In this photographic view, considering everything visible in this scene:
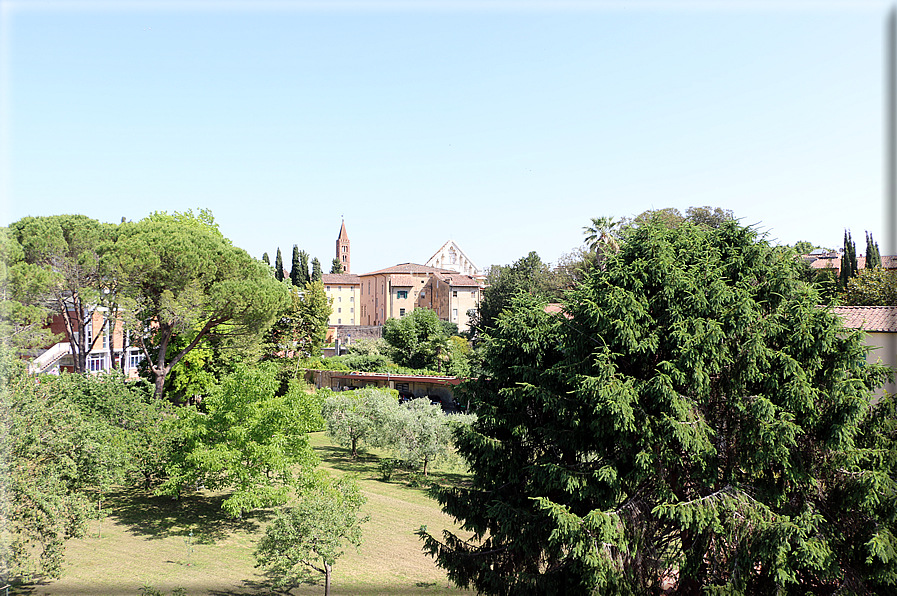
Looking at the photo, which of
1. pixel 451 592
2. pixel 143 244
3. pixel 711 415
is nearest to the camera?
pixel 711 415

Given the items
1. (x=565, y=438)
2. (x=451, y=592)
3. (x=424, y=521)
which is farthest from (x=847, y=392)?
(x=424, y=521)

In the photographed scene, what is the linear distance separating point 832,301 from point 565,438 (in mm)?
6280

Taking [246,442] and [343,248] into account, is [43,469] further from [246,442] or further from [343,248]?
[343,248]

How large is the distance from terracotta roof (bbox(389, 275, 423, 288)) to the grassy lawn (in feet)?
212

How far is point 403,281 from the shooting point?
90.8m

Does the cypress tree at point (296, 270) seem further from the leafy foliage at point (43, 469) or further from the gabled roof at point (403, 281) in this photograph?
the leafy foliage at point (43, 469)

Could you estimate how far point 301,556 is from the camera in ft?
48.6

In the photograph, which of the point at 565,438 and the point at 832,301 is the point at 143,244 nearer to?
the point at 565,438

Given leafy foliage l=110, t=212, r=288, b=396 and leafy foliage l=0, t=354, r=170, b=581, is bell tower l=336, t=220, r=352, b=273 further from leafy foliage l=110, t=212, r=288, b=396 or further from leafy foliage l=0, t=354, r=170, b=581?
leafy foliage l=0, t=354, r=170, b=581

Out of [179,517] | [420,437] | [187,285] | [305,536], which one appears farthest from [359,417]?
[305,536]

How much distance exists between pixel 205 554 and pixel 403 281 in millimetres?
72606

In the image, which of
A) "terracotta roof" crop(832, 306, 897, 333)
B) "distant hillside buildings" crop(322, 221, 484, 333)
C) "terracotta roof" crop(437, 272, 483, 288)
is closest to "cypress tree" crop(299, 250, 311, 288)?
"distant hillside buildings" crop(322, 221, 484, 333)

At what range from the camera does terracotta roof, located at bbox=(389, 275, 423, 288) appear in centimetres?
9025

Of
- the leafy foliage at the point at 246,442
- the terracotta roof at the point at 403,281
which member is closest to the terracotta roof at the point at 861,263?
the leafy foliage at the point at 246,442
